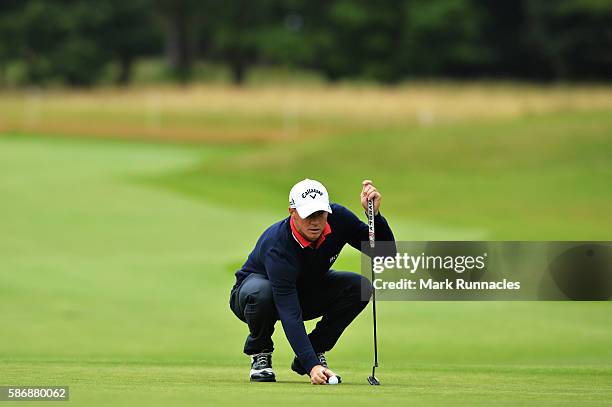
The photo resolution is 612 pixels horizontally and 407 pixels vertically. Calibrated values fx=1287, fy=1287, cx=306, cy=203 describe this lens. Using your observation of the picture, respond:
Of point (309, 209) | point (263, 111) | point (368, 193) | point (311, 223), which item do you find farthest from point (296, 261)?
point (263, 111)

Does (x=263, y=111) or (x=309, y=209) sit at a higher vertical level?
(x=263, y=111)

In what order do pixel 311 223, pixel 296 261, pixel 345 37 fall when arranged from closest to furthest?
1. pixel 311 223
2. pixel 296 261
3. pixel 345 37

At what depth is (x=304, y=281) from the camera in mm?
7551

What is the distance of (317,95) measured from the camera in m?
49.2

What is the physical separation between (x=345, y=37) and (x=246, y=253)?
51024 mm

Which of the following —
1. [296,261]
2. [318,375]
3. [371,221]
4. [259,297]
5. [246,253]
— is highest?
[246,253]

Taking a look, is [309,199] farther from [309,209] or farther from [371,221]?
[371,221]

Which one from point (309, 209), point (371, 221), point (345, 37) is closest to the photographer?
point (309, 209)

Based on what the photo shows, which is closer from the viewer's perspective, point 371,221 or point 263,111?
point 371,221

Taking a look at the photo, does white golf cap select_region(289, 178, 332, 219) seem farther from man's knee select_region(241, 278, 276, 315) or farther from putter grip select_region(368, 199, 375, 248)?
man's knee select_region(241, 278, 276, 315)

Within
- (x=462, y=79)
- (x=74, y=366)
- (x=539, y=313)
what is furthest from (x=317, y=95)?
(x=74, y=366)

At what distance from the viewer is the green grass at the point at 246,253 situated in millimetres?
7348

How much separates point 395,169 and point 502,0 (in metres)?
46.2

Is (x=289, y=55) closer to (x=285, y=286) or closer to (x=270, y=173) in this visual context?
(x=270, y=173)
